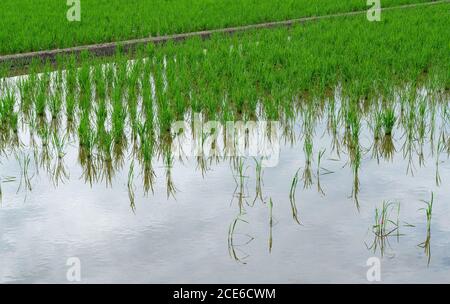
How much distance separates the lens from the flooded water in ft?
12.6

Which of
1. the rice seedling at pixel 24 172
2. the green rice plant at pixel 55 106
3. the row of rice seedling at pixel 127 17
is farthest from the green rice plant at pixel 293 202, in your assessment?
the row of rice seedling at pixel 127 17

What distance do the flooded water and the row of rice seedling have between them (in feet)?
13.9

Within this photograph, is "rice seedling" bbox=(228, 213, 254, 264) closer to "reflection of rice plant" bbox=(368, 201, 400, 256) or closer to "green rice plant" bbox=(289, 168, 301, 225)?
"green rice plant" bbox=(289, 168, 301, 225)

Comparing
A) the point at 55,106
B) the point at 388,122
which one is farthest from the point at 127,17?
the point at 388,122

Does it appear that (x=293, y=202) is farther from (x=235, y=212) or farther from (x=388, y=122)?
(x=388, y=122)

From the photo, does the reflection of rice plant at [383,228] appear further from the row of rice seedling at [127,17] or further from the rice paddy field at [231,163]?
the row of rice seedling at [127,17]

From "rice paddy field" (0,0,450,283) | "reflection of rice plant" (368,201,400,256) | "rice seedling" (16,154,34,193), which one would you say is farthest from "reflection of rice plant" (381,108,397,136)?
"rice seedling" (16,154,34,193)

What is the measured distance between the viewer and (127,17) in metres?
12.4

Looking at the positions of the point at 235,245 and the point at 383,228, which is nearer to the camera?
the point at 235,245

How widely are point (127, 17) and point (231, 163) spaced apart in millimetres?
7162

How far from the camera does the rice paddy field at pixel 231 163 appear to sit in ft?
13.0

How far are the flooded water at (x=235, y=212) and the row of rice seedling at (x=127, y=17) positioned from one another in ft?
13.9
